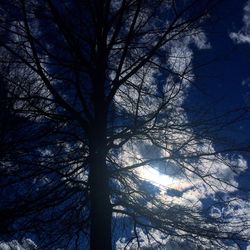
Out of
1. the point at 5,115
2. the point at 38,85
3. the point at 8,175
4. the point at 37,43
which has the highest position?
the point at 37,43

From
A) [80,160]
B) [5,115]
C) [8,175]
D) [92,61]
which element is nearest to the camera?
[8,175]

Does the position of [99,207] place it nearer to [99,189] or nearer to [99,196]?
[99,196]

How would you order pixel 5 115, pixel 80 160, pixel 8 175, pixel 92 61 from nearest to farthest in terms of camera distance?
pixel 8 175, pixel 5 115, pixel 80 160, pixel 92 61

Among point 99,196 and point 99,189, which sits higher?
point 99,189

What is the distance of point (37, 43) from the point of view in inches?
223

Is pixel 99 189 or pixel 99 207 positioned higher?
pixel 99 189

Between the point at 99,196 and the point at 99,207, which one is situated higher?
the point at 99,196

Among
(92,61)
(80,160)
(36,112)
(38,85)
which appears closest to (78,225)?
(80,160)

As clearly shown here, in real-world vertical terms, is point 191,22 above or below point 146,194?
above

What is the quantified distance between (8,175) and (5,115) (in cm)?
112

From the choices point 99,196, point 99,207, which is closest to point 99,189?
point 99,196

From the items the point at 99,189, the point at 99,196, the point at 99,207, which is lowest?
the point at 99,207

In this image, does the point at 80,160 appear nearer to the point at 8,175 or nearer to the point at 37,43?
the point at 8,175

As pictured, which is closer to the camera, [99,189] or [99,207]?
[99,207]
